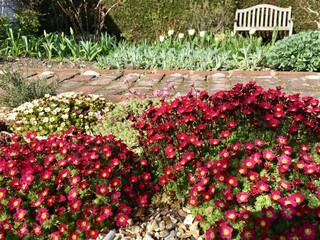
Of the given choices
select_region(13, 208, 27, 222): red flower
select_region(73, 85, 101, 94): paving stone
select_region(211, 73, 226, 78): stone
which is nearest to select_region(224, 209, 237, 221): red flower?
select_region(13, 208, 27, 222): red flower

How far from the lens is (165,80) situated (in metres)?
6.19

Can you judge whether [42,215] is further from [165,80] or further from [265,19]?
[265,19]

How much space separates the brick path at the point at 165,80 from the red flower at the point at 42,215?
2.78 meters

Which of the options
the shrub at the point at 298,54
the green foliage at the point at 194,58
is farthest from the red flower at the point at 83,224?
the shrub at the point at 298,54

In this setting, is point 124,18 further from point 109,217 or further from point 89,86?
point 109,217

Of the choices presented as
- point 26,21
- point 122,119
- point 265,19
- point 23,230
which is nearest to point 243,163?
point 23,230

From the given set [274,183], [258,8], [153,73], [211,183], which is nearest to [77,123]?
[211,183]

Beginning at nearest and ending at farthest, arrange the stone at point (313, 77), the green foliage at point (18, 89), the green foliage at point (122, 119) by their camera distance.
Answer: the green foliage at point (122, 119)
the green foliage at point (18, 89)
the stone at point (313, 77)

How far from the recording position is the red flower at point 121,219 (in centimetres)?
237

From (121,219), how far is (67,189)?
1.26 ft

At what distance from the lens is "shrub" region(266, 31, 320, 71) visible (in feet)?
22.1

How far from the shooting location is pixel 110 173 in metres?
2.57

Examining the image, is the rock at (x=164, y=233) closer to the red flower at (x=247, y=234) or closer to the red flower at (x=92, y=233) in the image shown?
the red flower at (x=92, y=233)

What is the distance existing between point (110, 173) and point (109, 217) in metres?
0.27
